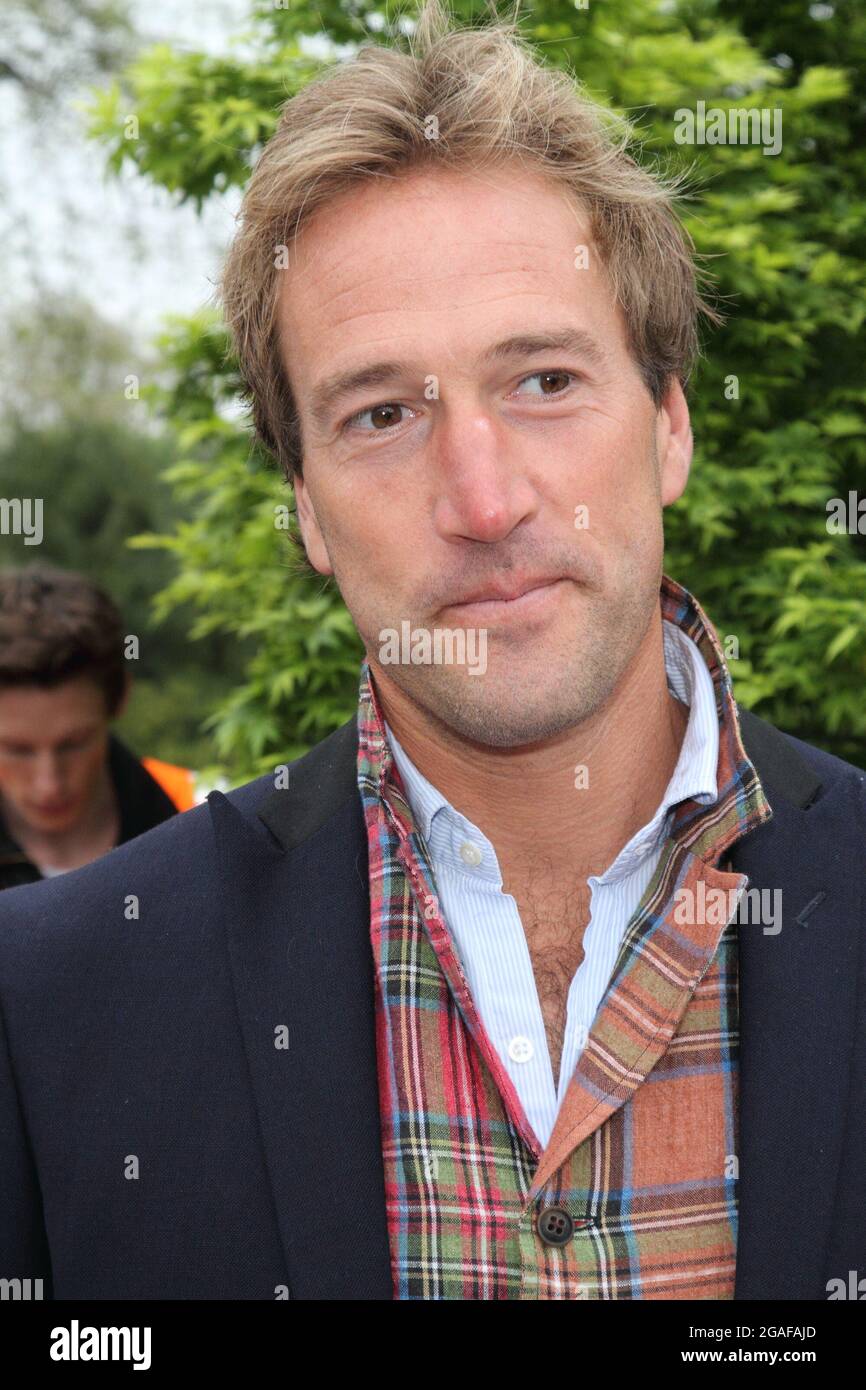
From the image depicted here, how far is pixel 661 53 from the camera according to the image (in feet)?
13.5

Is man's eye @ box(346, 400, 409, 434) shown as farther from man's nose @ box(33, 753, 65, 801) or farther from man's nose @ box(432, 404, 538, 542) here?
man's nose @ box(33, 753, 65, 801)

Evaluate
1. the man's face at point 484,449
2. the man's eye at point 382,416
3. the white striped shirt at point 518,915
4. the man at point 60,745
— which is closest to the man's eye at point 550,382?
the man's face at point 484,449

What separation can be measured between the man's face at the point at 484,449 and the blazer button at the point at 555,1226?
0.63m

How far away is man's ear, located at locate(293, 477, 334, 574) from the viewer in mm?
2332

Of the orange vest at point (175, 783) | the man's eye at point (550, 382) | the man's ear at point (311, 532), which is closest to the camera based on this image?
the man's eye at point (550, 382)

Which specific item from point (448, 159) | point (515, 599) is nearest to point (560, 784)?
point (515, 599)

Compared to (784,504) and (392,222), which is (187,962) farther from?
(784,504)

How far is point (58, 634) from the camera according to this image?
4777 mm

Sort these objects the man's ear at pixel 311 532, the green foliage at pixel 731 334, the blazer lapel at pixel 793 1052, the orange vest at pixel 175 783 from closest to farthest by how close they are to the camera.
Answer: the blazer lapel at pixel 793 1052 → the man's ear at pixel 311 532 → the green foliage at pixel 731 334 → the orange vest at pixel 175 783

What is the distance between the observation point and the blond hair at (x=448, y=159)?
2.12m

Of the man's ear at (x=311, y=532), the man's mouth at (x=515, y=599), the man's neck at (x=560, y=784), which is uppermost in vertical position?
the man's ear at (x=311, y=532)

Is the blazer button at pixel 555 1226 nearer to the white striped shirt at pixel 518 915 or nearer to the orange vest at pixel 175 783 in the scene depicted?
the white striped shirt at pixel 518 915

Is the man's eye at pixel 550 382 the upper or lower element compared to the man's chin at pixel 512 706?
upper

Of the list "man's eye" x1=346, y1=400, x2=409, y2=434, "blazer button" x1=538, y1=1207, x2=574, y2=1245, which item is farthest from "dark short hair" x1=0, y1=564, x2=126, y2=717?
Answer: "blazer button" x1=538, y1=1207, x2=574, y2=1245
